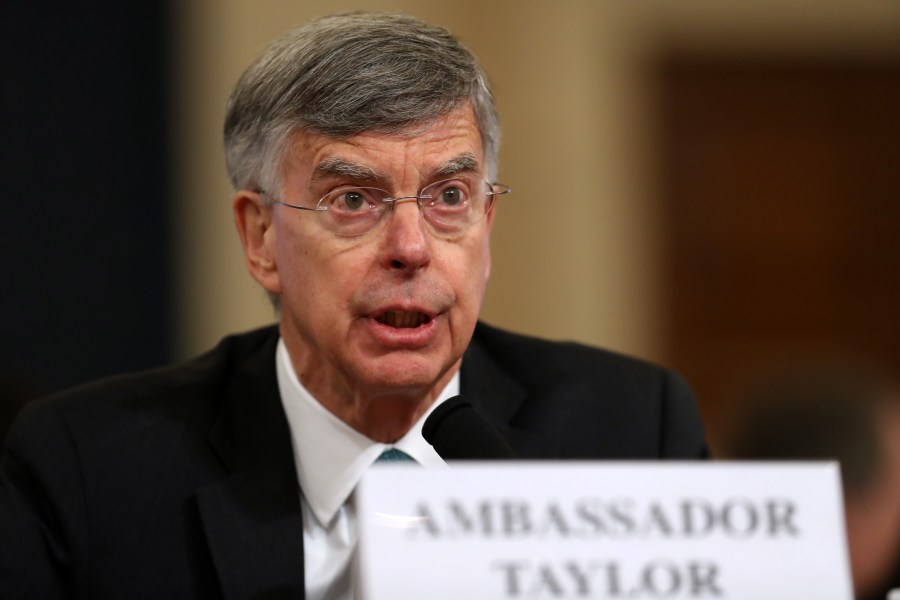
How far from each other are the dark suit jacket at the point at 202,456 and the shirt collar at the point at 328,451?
0.03m

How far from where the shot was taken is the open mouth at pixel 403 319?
1.76 metres

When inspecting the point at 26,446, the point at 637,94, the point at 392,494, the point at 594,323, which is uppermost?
the point at 637,94

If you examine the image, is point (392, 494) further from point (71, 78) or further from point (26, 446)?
point (71, 78)

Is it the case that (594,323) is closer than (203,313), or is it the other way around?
(203,313)

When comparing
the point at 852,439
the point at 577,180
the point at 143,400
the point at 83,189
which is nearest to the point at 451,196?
the point at 143,400

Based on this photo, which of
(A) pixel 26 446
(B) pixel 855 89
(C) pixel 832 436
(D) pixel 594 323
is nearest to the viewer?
(A) pixel 26 446

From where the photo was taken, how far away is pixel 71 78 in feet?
13.7

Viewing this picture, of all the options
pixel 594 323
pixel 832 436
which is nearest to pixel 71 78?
pixel 594 323

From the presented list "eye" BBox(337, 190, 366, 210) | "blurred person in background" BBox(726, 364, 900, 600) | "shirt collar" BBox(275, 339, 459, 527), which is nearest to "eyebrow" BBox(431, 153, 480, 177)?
"eye" BBox(337, 190, 366, 210)

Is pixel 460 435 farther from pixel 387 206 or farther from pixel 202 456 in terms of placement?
pixel 202 456

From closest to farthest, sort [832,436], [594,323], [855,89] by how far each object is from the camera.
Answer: [832,436], [594,323], [855,89]

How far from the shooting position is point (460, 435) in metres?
1.40

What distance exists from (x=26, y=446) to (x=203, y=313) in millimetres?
2457

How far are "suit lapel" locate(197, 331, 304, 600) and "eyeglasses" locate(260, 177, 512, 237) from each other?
0.36 metres
